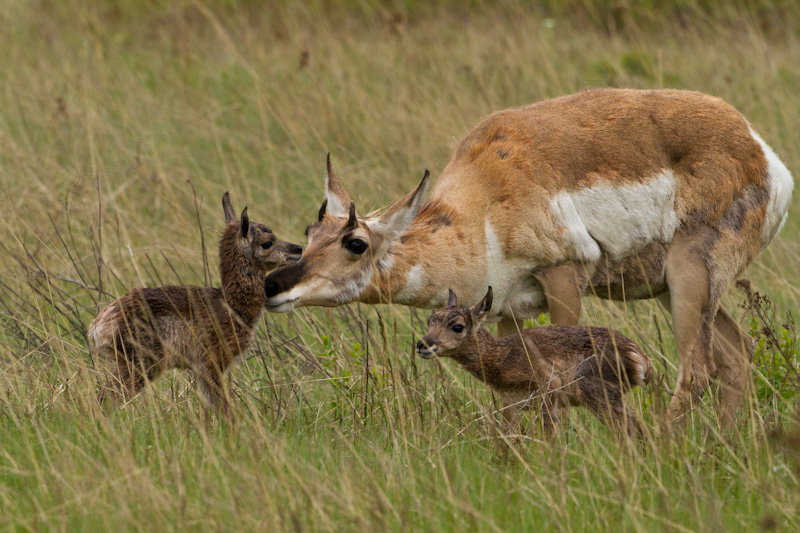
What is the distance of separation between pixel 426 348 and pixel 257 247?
101cm

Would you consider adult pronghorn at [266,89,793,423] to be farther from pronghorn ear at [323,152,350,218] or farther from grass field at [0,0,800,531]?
grass field at [0,0,800,531]

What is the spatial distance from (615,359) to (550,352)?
31 cm

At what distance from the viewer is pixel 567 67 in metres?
12.0

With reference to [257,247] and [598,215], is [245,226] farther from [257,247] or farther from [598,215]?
[598,215]

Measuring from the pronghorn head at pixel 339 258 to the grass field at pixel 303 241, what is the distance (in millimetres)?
403

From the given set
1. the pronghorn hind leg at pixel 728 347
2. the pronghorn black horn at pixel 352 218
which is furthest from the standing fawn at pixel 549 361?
the pronghorn hind leg at pixel 728 347

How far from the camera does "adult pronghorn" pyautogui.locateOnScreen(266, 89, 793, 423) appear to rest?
5738mm

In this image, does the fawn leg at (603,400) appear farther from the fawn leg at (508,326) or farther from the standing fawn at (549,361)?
the fawn leg at (508,326)

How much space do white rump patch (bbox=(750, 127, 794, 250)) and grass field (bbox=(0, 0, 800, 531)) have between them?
2.00ft

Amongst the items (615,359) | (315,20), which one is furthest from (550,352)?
(315,20)

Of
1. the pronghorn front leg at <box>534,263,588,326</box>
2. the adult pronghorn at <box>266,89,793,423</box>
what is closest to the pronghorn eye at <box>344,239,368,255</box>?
the adult pronghorn at <box>266,89,793,423</box>

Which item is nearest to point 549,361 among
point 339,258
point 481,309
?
point 481,309

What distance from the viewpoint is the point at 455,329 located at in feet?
16.6

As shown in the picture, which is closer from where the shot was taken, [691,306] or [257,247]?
[257,247]
